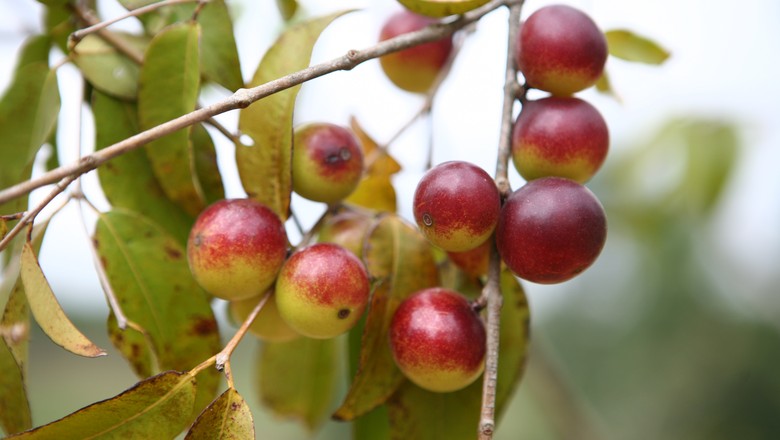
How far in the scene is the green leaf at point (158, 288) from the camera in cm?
86

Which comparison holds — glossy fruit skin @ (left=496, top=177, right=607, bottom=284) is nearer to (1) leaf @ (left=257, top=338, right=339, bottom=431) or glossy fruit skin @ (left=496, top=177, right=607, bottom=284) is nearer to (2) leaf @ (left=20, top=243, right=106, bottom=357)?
(2) leaf @ (left=20, top=243, right=106, bottom=357)

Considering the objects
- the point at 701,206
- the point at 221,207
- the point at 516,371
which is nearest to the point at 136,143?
the point at 221,207

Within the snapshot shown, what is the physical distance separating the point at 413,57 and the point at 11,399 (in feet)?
2.44

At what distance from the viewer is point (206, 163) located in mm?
940

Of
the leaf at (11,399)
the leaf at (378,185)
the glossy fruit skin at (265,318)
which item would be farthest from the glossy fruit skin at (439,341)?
the leaf at (11,399)

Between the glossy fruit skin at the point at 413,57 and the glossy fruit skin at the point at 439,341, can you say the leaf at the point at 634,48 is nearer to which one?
the glossy fruit skin at the point at 413,57

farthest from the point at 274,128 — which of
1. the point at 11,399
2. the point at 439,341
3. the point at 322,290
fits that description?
the point at 11,399

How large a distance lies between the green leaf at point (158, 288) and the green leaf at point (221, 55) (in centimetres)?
20

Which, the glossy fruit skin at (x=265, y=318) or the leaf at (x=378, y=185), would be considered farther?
the leaf at (x=378, y=185)

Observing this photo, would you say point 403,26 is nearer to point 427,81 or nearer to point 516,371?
point 427,81

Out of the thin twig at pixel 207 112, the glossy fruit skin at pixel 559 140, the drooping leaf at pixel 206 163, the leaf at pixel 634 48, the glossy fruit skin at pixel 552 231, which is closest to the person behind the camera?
the thin twig at pixel 207 112

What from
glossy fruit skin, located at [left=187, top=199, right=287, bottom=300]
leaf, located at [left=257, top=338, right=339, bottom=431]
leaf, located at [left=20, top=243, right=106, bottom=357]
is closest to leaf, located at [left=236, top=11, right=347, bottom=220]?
glossy fruit skin, located at [left=187, top=199, right=287, bottom=300]

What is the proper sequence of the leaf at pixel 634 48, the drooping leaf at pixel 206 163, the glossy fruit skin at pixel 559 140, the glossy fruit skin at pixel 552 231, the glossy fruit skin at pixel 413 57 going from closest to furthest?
the glossy fruit skin at pixel 552 231
the glossy fruit skin at pixel 559 140
the drooping leaf at pixel 206 163
the leaf at pixel 634 48
the glossy fruit skin at pixel 413 57

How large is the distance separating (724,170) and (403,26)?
0.93 meters
